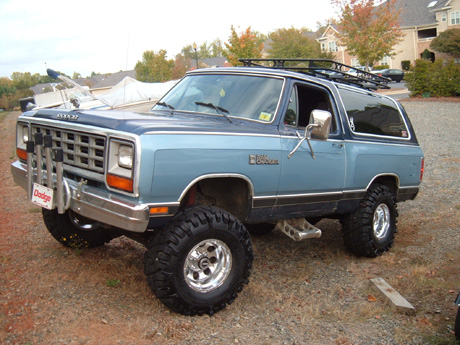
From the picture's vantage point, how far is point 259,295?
506 cm

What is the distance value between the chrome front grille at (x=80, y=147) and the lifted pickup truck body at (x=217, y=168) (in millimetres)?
12

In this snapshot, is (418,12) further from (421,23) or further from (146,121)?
(146,121)

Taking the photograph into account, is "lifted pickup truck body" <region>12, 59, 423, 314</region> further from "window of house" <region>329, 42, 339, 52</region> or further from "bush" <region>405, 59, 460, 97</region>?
"window of house" <region>329, 42, 339, 52</region>

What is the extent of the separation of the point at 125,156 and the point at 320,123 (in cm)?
194

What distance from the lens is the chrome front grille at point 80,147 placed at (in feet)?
13.9

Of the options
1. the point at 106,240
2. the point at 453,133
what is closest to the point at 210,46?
the point at 453,133

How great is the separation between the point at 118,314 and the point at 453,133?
45.5ft

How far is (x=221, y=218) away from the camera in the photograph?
4.39 meters

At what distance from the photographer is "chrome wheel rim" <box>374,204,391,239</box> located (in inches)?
251

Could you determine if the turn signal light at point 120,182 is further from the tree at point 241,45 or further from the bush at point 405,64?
the bush at point 405,64

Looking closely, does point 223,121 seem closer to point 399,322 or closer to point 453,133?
point 399,322

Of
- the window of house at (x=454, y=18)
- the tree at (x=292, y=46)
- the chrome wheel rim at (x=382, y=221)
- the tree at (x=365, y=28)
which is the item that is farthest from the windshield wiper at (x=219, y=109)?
the window of house at (x=454, y=18)

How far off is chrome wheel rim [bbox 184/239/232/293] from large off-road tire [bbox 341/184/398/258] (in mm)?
2101

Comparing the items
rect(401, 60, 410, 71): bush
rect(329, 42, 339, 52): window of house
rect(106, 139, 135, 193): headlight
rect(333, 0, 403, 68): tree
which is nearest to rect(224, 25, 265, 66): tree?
rect(333, 0, 403, 68): tree
